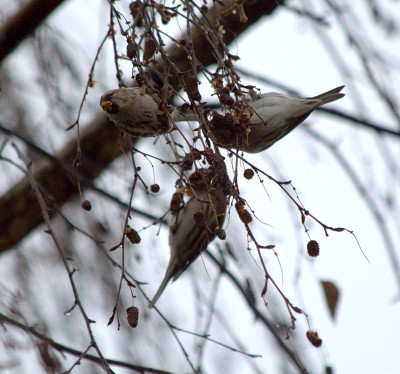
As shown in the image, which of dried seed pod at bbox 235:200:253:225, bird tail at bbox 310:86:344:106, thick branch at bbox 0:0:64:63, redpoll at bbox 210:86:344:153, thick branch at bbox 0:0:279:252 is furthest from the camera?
thick branch at bbox 0:0:279:252

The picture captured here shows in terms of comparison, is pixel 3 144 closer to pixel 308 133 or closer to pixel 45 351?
pixel 45 351

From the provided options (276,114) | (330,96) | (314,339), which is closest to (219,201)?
(314,339)

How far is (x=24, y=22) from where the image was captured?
1.88 metres

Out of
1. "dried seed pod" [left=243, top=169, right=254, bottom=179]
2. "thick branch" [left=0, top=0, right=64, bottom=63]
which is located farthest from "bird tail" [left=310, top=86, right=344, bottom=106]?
"thick branch" [left=0, top=0, right=64, bottom=63]

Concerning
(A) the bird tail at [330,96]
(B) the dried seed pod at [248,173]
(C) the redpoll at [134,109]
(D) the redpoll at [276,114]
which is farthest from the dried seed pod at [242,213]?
(A) the bird tail at [330,96]

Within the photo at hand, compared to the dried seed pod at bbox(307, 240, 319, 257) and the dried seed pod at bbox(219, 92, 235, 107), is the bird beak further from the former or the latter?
the dried seed pod at bbox(307, 240, 319, 257)

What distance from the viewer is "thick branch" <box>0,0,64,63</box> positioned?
1840 millimetres

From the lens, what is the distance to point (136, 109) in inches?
46.9

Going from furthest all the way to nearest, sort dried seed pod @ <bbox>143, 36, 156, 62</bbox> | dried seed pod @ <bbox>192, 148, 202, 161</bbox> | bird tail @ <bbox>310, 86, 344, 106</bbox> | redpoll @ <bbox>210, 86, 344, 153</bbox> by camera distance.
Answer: bird tail @ <bbox>310, 86, 344, 106</bbox>, redpoll @ <bbox>210, 86, 344, 153</bbox>, dried seed pod @ <bbox>143, 36, 156, 62</bbox>, dried seed pod @ <bbox>192, 148, 202, 161</bbox>

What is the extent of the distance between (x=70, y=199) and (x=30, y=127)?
1.15 feet

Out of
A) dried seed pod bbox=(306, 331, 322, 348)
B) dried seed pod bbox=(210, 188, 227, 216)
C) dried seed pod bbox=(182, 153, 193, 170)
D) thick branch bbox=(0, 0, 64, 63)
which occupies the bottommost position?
dried seed pod bbox=(306, 331, 322, 348)

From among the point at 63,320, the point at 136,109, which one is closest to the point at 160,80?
the point at 136,109

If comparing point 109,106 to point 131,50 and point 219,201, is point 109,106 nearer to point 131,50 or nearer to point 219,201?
point 131,50

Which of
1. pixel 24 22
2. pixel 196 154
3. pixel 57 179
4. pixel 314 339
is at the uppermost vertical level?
pixel 24 22
